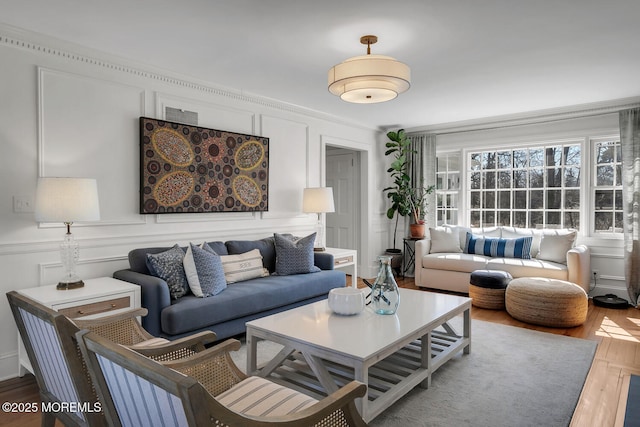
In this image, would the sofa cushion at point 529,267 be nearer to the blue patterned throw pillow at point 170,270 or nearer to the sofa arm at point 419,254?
the sofa arm at point 419,254

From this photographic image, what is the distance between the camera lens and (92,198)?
2762mm

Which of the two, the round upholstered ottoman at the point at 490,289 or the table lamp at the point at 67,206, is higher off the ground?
the table lamp at the point at 67,206

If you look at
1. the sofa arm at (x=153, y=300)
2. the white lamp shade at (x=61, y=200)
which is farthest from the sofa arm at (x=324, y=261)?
the white lamp shade at (x=61, y=200)

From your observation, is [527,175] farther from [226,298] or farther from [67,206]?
[67,206]

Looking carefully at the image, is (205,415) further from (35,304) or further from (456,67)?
(456,67)

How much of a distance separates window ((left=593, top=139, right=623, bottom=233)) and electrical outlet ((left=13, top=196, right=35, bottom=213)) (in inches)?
237

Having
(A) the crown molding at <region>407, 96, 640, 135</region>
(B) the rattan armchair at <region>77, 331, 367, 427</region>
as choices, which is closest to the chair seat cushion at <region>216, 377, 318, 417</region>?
(B) the rattan armchair at <region>77, 331, 367, 427</region>

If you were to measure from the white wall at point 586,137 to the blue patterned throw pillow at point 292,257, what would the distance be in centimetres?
337

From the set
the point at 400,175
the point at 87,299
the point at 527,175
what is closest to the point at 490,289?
the point at 527,175

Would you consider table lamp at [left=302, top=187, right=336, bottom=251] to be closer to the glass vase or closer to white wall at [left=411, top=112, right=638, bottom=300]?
the glass vase

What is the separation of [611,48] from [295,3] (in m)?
2.51

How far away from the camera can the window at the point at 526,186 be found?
5.34 m

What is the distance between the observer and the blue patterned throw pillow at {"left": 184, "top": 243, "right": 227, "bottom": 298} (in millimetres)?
3164

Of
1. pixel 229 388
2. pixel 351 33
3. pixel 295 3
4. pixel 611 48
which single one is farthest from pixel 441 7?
pixel 229 388
